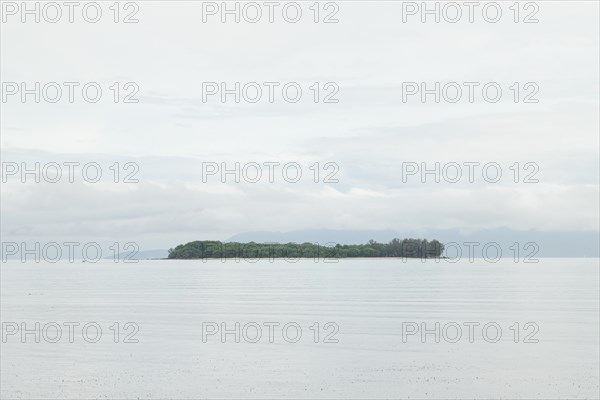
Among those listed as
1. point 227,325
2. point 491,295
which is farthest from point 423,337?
point 491,295

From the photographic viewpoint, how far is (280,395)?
40.6 m

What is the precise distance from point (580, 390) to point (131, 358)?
27.7 metres

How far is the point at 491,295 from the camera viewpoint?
422 feet

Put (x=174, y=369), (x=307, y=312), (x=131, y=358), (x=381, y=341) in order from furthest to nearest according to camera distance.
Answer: (x=307, y=312)
(x=381, y=341)
(x=131, y=358)
(x=174, y=369)

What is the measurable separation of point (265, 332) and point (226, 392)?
26920mm

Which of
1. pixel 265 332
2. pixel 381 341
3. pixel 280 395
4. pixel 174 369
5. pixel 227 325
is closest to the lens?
pixel 280 395

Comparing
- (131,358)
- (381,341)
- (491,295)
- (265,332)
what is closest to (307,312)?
(265,332)

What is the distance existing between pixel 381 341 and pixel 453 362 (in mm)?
11842

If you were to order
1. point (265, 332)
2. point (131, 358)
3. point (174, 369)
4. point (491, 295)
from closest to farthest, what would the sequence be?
point (174, 369), point (131, 358), point (265, 332), point (491, 295)

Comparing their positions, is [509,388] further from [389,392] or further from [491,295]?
[491,295]

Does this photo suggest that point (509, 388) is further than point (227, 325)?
No

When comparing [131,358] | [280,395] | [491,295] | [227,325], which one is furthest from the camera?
[491,295]

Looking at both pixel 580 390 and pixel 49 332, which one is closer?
pixel 580 390

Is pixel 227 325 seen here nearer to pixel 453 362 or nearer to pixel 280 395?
pixel 453 362
